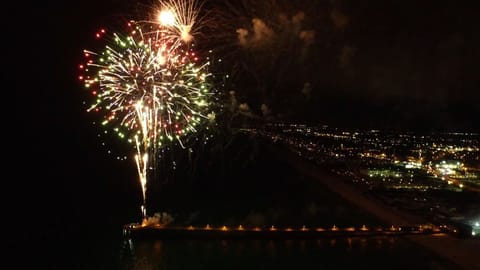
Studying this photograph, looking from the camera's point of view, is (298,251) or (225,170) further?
(225,170)

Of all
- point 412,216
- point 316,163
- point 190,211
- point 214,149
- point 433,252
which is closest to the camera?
point 433,252

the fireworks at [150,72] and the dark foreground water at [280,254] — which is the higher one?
the fireworks at [150,72]

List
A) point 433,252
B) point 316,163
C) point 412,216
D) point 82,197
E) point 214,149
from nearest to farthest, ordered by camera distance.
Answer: point 433,252 < point 412,216 < point 82,197 < point 316,163 < point 214,149

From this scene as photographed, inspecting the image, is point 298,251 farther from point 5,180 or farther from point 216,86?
point 5,180

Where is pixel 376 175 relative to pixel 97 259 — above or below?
above

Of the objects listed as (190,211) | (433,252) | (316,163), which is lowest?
(433,252)

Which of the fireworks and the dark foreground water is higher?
the fireworks

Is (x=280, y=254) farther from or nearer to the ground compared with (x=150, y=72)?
nearer to the ground

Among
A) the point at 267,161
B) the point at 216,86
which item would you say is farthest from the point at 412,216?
the point at 267,161
